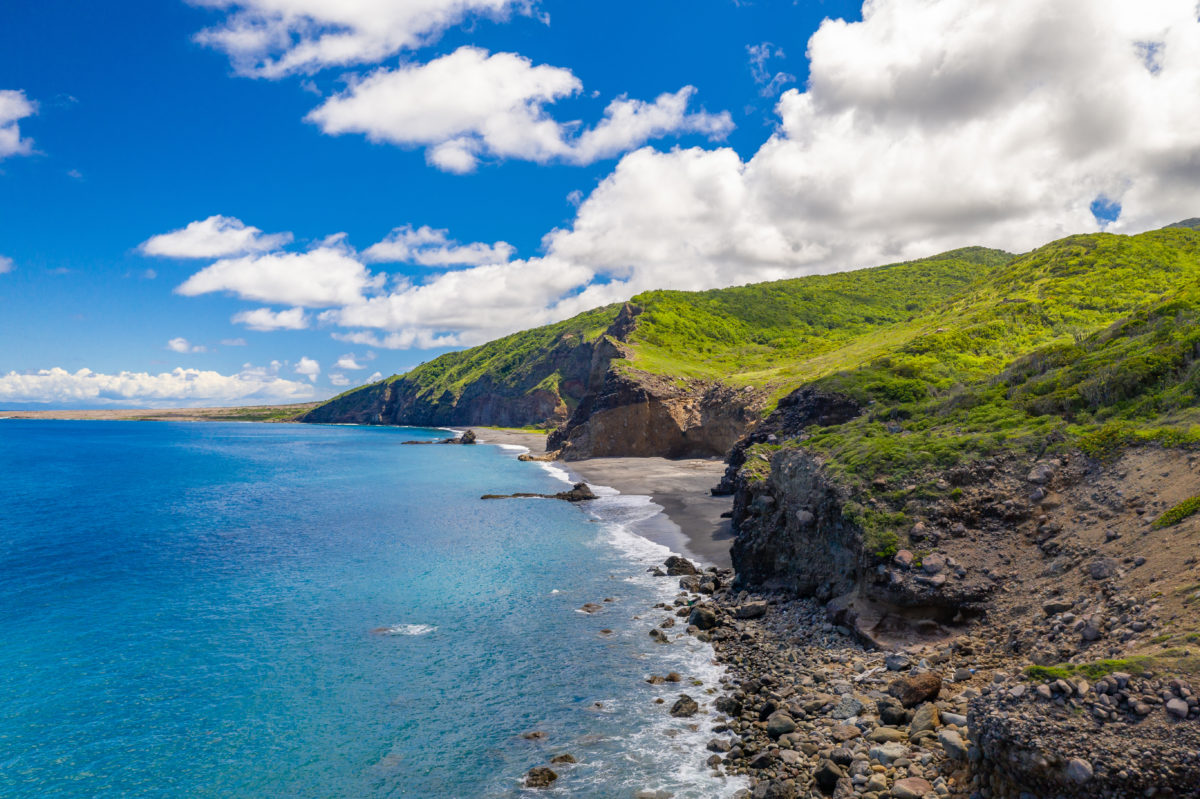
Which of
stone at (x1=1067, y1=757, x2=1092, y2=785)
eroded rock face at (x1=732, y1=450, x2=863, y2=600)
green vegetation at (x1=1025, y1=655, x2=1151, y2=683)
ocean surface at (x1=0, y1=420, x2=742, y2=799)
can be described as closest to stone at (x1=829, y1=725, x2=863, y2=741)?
ocean surface at (x1=0, y1=420, x2=742, y2=799)

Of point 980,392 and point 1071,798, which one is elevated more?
point 980,392

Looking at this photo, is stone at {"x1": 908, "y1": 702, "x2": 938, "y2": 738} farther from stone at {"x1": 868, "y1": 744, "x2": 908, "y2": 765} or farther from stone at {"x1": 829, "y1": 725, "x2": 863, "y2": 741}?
stone at {"x1": 829, "y1": 725, "x2": 863, "y2": 741}

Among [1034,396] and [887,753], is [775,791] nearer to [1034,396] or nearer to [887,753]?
[887,753]

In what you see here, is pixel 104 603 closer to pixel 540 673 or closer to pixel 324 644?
pixel 324 644

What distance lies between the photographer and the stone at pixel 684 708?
19375 mm

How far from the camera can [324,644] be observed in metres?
26.6

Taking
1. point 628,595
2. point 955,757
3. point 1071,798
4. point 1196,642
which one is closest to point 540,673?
point 628,595

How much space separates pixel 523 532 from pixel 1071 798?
1665 inches

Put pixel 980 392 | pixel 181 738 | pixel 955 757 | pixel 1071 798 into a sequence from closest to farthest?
1. pixel 1071 798
2. pixel 955 757
3. pixel 181 738
4. pixel 980 392

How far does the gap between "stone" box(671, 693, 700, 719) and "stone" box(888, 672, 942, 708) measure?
634 centimetres

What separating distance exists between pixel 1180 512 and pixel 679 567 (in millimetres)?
24474

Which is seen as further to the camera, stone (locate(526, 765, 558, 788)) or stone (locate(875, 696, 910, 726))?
stone (locate(526, 765, 558, 788))

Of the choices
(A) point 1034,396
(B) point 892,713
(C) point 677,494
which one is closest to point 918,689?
(B) point 892,713

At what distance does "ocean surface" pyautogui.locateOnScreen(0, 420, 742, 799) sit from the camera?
17.3 meters
